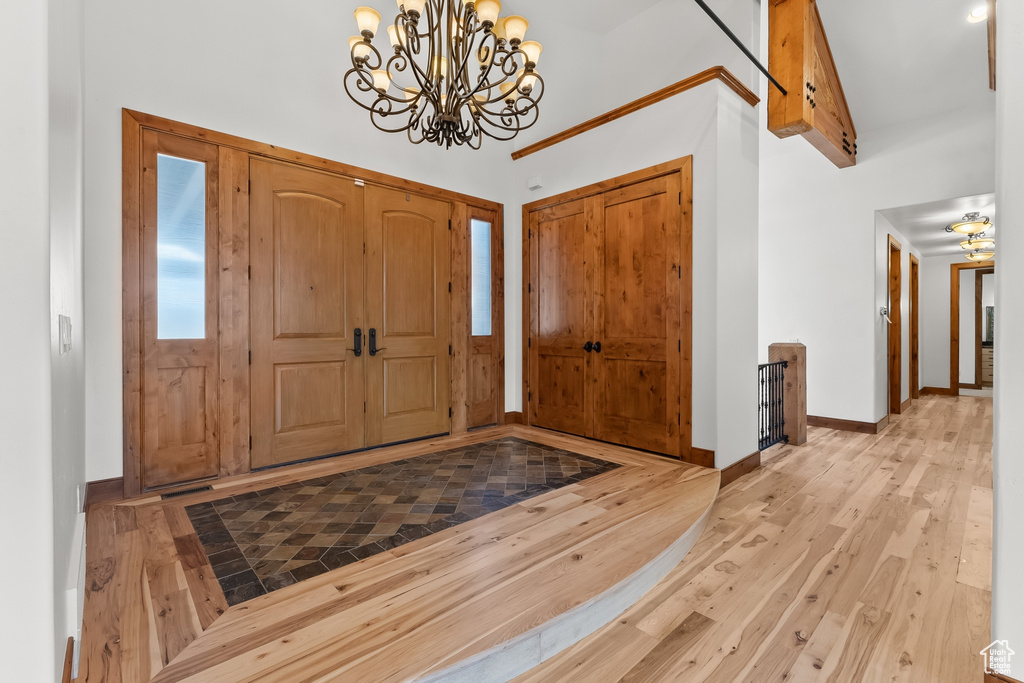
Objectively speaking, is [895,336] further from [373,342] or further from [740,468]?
[373,342]

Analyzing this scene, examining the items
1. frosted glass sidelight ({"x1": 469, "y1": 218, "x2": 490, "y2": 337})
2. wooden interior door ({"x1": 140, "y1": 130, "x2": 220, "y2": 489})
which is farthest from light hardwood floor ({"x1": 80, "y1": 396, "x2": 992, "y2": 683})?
frosted glass sidelight ({"x1": 469, "y1": 218, "x2": 490, "y2": 337})

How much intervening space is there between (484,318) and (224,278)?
94.3 inches

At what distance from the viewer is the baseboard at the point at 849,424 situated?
5.20 meters

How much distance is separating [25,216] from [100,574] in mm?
1801

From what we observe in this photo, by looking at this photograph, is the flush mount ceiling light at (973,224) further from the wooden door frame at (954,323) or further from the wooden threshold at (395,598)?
the wooden threshold at (395,598)

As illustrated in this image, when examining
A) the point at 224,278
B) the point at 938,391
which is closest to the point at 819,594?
the point at 224,278

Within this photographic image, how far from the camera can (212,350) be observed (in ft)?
10.5

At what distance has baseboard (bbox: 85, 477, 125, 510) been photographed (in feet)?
9.03

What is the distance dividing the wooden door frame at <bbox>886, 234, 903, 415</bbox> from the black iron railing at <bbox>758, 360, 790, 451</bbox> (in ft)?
7.96

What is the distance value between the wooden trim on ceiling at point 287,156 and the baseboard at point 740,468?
3.36 m

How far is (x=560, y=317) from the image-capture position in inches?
183

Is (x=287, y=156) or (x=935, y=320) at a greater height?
(x=287, y=156)

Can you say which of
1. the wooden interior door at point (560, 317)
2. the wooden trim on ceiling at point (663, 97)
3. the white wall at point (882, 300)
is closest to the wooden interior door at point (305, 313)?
the wooden interior door at point (560, 317)

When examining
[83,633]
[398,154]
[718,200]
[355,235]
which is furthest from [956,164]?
[83,633]
